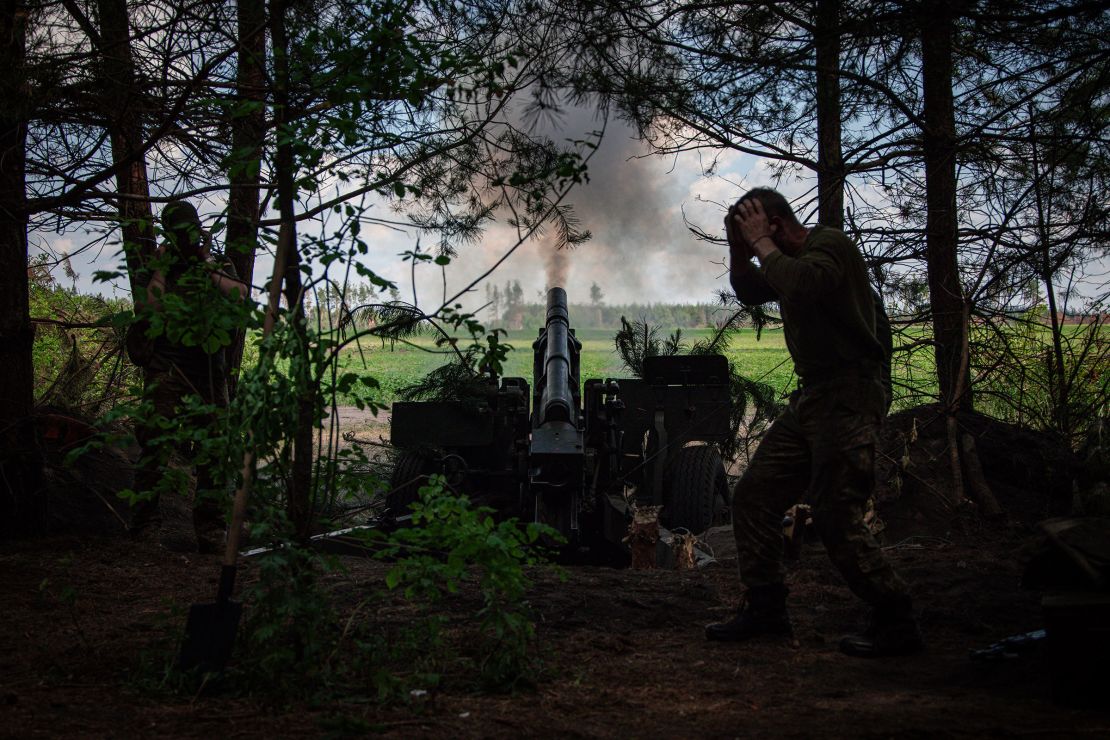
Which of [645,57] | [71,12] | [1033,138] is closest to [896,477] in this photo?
[1033,138]

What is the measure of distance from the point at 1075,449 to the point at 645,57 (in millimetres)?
4454

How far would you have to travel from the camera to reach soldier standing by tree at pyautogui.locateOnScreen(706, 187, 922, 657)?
3697mm

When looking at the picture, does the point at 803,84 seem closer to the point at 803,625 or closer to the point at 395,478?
the point at 803,625

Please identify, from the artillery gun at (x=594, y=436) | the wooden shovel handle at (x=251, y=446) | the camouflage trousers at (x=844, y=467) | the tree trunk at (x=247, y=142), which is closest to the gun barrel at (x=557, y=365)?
the artillery gun at (x=594, y=436)

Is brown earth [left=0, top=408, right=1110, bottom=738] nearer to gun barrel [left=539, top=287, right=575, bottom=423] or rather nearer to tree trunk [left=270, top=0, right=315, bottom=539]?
tree trunk [left=270, top=0, right=315, bottom=539]

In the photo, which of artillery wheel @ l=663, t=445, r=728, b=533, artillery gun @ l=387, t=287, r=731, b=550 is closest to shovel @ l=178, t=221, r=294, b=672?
artillery gun @ l=387, t=287, r=731, b=550

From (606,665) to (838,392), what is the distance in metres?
1.38

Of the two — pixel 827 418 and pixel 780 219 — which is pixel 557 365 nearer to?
pixel 780 219

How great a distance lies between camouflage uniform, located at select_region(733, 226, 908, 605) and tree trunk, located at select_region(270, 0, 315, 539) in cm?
177

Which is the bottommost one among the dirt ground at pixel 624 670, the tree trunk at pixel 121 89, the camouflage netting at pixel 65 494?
the dirt ground at pixel 624 670

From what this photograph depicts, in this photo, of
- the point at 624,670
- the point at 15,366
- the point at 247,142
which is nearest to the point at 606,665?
the point at 624,670

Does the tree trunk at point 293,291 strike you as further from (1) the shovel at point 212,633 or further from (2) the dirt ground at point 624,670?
(2) the dirt ground at point 624,670

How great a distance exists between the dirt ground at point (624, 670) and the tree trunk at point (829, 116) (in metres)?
2.32

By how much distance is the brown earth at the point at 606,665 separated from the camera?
9.29 feet
